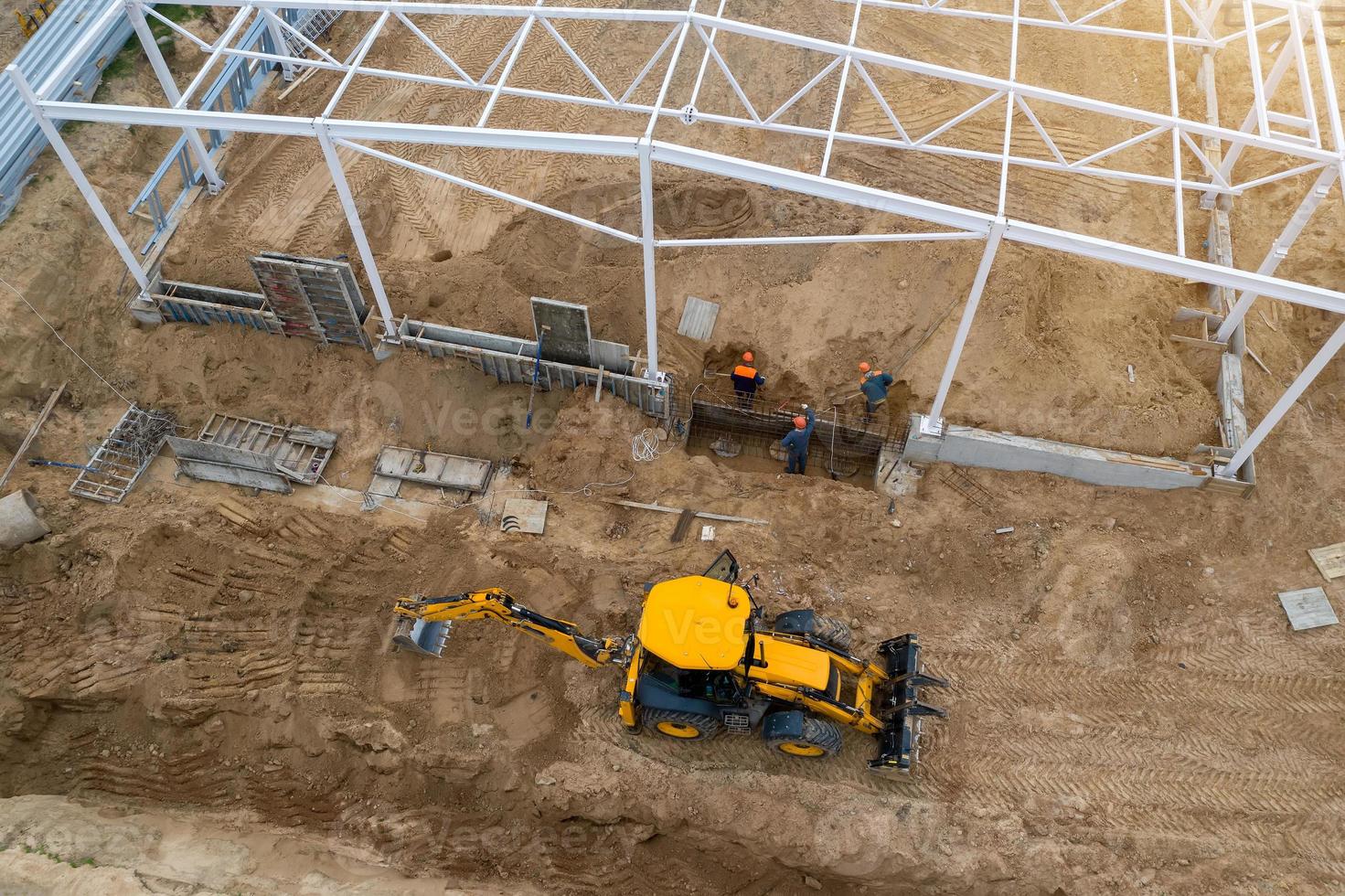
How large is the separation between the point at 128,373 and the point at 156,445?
1.69 meters

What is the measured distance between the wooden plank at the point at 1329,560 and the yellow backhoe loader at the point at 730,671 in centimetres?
633

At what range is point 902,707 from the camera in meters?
Result: 10.6

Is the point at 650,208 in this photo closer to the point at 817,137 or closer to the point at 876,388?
the point at 817,137

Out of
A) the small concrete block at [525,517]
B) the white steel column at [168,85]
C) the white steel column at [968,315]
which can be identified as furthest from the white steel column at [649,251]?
the white steel column at [168,85]

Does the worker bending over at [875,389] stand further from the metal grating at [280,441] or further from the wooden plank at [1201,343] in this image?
the metal grating at [280,441]

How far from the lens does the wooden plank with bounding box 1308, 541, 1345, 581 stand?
12656 mm

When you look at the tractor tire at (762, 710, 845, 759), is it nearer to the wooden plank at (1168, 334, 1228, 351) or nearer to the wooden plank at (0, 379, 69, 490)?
the wooden plank at (1168, 334, 1228, 351)

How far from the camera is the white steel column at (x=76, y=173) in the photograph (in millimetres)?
12836

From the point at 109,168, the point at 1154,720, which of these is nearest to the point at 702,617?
the point at 1154,720

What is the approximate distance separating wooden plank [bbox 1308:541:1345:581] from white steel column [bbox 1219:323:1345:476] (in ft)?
5.02

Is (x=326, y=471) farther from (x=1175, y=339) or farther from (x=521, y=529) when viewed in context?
(x=1175, y=339)

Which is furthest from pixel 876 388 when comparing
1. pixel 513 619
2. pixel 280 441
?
pixel 280 441

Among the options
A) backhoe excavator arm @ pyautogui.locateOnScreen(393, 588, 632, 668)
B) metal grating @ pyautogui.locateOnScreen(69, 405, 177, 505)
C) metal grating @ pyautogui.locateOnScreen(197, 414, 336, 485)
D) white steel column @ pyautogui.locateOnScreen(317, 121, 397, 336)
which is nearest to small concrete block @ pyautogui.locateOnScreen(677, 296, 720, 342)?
white steel column @ pyautogui.locateOnScreen(317, 121, 397, 336)

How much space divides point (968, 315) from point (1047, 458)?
8.85ft
